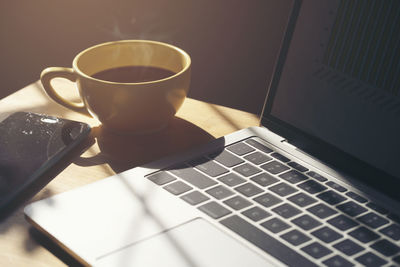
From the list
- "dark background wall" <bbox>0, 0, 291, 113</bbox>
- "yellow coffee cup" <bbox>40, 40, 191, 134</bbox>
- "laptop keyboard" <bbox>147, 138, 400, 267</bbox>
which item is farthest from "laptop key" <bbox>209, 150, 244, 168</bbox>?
"dark background wall" <bbox>0, 0, 291, 113</bbox>

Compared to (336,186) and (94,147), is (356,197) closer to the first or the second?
(336,186)

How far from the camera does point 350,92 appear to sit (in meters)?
0.50

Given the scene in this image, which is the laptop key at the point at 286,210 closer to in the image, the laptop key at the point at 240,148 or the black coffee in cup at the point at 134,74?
the laptop key at the point at 240,148

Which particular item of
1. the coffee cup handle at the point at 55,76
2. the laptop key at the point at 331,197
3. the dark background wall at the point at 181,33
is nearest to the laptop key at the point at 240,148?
the laptop key at the point at 331,197

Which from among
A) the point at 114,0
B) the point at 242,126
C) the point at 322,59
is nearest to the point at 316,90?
the point at 322,59

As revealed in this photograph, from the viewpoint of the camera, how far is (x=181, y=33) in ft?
3.22

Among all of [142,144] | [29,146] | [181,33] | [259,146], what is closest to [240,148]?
[259,146]

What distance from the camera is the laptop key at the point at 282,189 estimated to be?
46 cm

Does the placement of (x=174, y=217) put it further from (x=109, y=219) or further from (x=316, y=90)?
(x=316, y=90)

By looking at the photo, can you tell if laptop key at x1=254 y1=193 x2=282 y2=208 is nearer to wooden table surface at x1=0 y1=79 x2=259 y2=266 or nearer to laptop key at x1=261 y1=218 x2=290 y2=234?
laptop key at x1=261 y1=218 x2=290 y2=234

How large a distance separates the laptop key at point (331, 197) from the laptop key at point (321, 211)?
0.04ft

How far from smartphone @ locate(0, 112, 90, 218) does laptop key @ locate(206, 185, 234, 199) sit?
0.62 feet

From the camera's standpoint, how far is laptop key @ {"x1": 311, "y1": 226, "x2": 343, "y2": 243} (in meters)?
0.40

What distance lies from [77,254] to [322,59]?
0.34m
